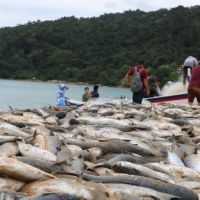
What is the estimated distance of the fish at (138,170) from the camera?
5.12m

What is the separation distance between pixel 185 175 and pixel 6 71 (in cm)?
8895

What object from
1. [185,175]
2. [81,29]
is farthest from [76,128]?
[81,29]

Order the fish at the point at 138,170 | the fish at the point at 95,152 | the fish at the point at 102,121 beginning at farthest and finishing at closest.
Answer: the fish at the point at 102,121 < the fish at the point at 95,152 < the fish at the point at 138,170

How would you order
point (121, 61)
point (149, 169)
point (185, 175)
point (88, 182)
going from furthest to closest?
point (121, 61), point (185, 175), point (149, 169), point (88, 182)

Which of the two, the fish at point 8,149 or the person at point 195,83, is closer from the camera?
the fish at point 8,149

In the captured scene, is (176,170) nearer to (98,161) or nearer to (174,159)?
(174,159)

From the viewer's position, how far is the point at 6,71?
9294 centimetres

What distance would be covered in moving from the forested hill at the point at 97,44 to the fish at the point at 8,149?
5383 centimetres

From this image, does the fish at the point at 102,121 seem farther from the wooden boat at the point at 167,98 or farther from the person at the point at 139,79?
the wooden boat at the point at 167,98

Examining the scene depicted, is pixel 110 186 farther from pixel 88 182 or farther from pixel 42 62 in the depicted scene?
pixel 42 62

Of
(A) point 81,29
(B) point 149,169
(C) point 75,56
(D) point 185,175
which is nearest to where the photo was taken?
(B) point 149,169

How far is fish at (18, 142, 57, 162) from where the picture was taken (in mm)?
5289

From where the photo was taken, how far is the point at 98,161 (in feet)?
19.3

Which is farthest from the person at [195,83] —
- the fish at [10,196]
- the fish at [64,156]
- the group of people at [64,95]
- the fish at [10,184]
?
the fish at [10,196]
